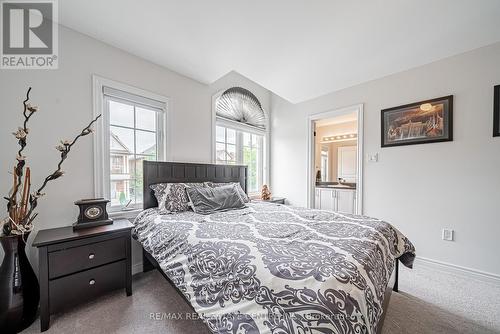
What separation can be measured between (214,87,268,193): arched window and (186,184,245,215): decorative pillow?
0.95 metres

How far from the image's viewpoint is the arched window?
335cm

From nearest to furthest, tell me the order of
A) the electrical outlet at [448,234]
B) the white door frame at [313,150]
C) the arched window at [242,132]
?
1. the electrical outlet at [448,234]
2. the white door frame at [313,150]
3. the arched window at [242,132]

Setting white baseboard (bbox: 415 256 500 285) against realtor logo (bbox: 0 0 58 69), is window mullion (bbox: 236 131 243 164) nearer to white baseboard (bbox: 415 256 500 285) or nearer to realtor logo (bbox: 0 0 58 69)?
realtor logo (bbox: 0 0 58 69)

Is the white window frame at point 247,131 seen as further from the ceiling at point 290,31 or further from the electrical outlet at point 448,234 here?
the electrical outlet at point 448,234

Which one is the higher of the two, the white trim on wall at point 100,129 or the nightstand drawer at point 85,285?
the white trim on wall at point 100,129

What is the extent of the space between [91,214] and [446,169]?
391cm

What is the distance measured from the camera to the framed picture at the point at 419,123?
2.27 m

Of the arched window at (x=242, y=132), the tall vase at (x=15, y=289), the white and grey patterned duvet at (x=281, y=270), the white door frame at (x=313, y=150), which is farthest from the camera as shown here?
the arched window at (x=242, y=132)

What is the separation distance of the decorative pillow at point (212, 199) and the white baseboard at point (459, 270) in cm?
238

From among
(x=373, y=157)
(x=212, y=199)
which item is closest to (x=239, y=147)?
(x=212, y=199)

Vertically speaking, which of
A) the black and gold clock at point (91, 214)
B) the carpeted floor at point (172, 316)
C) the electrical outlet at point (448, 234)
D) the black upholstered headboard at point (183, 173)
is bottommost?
the carpeted floor at point (172, 316)

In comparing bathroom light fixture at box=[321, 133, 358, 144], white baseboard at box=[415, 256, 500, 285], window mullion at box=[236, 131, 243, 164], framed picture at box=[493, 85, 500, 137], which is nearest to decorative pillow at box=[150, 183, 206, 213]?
window mullion at box=[236, 131, 243, 164]

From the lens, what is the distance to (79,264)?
157 centimetres

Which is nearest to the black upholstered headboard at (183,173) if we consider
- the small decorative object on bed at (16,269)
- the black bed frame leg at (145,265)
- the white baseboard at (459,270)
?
the black bed frame leg at (145,265)
